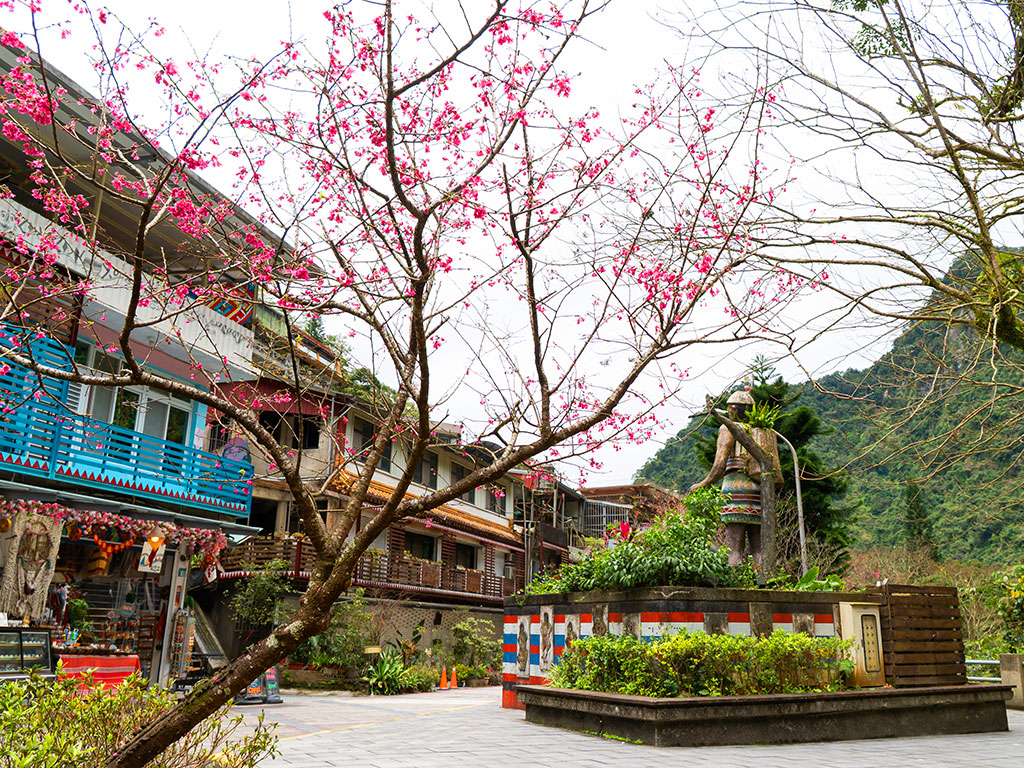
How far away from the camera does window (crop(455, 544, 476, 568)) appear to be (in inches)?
1341

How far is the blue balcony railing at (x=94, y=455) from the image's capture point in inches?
522

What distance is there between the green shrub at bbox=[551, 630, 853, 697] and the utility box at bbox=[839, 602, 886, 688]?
26cm

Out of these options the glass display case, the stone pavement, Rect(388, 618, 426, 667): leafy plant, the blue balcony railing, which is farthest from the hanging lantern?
Rect(388, 618, 426, 667): leafy plant

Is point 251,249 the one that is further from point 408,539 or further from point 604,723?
point 408,539

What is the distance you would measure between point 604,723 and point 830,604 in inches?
146

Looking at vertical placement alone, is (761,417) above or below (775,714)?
above

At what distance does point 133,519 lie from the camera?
50.6 ft

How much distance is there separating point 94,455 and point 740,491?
1177 centimetres

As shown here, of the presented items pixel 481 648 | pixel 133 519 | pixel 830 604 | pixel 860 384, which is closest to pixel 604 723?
pixel 830 604

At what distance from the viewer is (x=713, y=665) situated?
8945mm

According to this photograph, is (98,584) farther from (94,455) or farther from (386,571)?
(386,571)

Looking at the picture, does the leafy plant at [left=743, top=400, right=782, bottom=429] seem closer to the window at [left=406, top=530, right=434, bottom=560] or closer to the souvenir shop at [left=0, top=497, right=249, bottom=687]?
the souvenir shop at [left=0, top=497, right=249, bottom=687]

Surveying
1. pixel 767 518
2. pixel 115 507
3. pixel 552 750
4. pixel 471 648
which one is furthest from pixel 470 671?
pixel 552 750

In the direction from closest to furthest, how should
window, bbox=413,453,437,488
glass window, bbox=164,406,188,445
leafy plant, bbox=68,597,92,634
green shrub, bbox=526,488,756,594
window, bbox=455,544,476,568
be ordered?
green shrub, bbox=526,488,756,594 → leafy plant, bbox=68,597,92,634 → glass window, bbox=164,406,188,445 → window, bbox=413,453,437,488 → window, bbox=455,544,476,568
